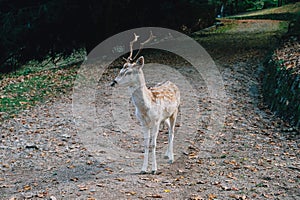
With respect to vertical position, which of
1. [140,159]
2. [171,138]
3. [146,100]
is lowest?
[140,159]

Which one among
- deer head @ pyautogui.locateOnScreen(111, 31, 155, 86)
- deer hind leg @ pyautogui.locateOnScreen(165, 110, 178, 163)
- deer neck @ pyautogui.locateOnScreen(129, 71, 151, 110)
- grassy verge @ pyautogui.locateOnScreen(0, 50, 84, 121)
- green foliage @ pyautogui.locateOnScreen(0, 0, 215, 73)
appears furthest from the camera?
green foliage @ pyautogui.locateOnScreen(0, 0, 215, 73)

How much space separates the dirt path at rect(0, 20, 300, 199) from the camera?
5.76 metres

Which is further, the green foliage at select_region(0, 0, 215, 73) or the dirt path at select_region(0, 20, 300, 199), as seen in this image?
the green foliage at select_region(0, 0, 215, 73)

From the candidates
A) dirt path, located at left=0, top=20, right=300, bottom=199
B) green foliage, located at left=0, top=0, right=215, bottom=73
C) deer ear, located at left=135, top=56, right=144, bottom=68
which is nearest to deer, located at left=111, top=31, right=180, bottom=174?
deer ear, located at left=135, top=56, right=144, bottom=68

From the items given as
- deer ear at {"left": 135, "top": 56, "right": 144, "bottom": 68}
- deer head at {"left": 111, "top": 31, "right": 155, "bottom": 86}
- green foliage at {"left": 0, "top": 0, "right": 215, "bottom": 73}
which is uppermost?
green foliage at {"left": 0, "top": 0, "right": 215, "bottom": 73}

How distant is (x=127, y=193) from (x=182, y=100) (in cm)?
554

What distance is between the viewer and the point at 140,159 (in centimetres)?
701

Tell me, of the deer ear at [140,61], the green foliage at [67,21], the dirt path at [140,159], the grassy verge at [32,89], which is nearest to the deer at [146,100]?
the deer ear at [140,61]

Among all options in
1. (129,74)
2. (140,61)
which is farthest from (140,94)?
(140,61)

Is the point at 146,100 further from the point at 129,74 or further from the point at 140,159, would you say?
the point at 140,159

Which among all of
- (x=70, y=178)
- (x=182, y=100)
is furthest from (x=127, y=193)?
(x=182, y=100)

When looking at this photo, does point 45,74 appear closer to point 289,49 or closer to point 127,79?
point 289,49

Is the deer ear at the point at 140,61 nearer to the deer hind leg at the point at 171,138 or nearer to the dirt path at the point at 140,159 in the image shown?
the deer hind leg at the point at 171,138

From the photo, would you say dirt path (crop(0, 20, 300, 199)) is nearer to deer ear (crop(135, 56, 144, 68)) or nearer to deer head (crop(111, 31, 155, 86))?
deer head (crop(111, 31, 155, 86))
